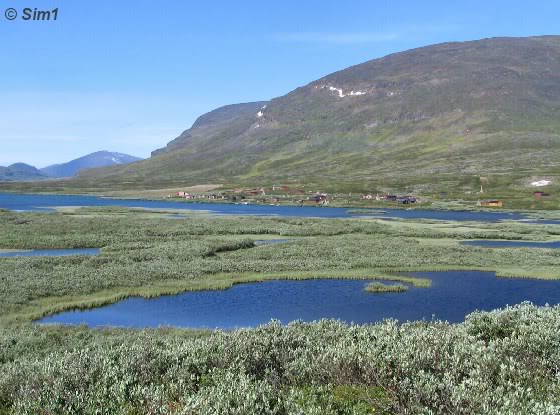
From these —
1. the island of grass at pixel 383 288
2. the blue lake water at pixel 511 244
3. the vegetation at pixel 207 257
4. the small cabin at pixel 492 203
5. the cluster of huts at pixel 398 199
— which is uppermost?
the cluster of huts at pixel 398 199

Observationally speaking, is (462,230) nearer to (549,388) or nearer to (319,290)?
(319,290)

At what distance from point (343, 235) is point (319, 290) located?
43.2 meters

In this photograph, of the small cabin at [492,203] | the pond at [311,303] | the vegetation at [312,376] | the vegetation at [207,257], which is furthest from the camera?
the small cabin at [492,203]

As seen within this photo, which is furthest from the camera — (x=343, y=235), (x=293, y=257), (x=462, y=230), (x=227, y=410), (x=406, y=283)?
(x=462, y=230)

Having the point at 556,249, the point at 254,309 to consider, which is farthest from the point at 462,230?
the point at 254,309

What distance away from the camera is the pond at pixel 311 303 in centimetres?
4009

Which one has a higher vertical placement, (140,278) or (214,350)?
(214,350)

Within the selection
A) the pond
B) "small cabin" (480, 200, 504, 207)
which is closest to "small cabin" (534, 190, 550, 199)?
"small cabin" (480, 200, 504, 207)

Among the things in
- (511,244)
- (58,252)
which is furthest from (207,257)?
(511,244)

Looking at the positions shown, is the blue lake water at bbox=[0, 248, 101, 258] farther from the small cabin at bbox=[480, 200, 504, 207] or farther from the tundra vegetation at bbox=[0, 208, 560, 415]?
the small cabin at bbox=[480, 200, 504, 207]

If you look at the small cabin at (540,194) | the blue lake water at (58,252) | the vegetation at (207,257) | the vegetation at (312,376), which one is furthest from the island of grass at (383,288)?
the small cabin at (540,194)

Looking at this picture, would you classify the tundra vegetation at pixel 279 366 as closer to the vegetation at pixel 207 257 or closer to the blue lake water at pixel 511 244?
the vegetation at pixel 207 257

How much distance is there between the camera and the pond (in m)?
40.1

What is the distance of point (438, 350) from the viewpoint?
678 inches
